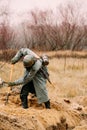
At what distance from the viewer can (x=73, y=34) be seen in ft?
116

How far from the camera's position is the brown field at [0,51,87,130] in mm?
9262

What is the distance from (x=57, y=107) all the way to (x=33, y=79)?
110 centimetres

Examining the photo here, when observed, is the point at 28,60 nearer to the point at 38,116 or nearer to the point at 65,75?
the point at 38,116

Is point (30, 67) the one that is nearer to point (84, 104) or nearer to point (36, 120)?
point (36, 120)

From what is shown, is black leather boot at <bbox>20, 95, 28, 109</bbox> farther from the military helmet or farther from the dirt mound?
the military helmet

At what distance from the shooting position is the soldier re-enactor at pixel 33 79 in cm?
1070

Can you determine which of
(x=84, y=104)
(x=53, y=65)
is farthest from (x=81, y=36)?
(x=84, y=104)

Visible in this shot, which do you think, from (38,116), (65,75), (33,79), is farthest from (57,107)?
(65,75)

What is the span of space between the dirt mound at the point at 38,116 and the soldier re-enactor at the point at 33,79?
230mm

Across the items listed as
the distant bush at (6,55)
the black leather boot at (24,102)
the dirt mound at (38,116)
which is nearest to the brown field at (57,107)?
the dirt mound at (38,116)

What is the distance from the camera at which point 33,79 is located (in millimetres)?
11023

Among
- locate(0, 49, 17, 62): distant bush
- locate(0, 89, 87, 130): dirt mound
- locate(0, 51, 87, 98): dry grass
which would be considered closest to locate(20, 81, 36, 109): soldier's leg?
locate(0, 89, 87, 130): dirt mound

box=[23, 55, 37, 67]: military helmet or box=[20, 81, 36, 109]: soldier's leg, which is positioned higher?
box=[23, 55, 37, 67]: military helmet

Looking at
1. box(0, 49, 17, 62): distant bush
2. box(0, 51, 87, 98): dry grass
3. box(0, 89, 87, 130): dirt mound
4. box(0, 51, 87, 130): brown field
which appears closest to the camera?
box(0, 89, 87, 130): dirt mound
